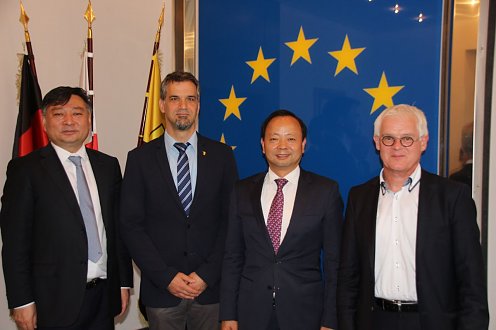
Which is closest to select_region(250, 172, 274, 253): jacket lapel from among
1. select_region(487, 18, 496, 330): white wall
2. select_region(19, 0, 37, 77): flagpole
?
select_region(487, 18, 496, 330): white wall

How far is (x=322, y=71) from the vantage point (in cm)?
280

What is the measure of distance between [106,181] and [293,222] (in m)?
1.03

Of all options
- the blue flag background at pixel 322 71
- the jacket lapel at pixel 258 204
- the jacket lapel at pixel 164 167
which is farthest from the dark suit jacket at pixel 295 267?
the blue flag background at pixel 322 71

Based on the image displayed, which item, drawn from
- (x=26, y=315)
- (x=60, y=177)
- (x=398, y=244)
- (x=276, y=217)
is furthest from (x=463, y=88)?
(x=26, y=315)

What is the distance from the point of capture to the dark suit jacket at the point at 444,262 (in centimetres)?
170

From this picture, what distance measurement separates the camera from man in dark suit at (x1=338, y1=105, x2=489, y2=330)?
67.8 inches

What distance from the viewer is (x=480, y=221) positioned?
230cm

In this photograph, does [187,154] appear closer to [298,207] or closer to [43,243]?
[298,207]

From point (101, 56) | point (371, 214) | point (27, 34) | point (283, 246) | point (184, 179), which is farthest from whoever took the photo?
point (101, 56)

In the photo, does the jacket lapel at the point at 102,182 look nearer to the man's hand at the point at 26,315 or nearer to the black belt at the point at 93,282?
the black belt at the point at 93,282

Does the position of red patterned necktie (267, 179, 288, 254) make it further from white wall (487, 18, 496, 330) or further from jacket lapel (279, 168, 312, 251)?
white wall (487, 18, 496, 330)

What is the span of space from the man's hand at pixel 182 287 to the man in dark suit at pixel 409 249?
2.46ft

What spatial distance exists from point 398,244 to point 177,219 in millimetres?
1097

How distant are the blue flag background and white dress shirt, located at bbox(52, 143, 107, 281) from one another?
1.13 m
